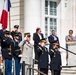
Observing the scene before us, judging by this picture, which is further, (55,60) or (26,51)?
(55,60)

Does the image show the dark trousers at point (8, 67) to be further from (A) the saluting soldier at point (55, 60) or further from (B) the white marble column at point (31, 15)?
(B) the white marble column at point (31, 15)

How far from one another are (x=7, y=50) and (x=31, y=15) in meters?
6.09

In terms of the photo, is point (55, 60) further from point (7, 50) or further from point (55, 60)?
point (7, 50)

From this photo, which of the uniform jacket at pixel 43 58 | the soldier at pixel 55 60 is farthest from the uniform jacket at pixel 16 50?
the soldier at pixel 55 60

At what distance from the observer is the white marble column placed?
19.5m

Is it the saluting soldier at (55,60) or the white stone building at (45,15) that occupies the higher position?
the white stone building at (45,15)

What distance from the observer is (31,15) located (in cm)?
1953

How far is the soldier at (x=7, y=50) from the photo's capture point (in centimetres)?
1360

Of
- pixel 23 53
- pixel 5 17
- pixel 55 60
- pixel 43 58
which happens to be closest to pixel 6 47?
pixel 23 53

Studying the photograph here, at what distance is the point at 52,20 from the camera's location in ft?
70.6

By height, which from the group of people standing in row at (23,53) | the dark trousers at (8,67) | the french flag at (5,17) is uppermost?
the french flag at (5,17)

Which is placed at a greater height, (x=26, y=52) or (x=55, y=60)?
(x=26, y=52)

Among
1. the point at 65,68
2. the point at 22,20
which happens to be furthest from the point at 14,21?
the point at 65,68

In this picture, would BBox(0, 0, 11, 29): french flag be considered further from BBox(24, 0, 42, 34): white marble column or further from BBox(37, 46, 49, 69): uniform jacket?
BBox(24, 0, 42, 34): white marble column
